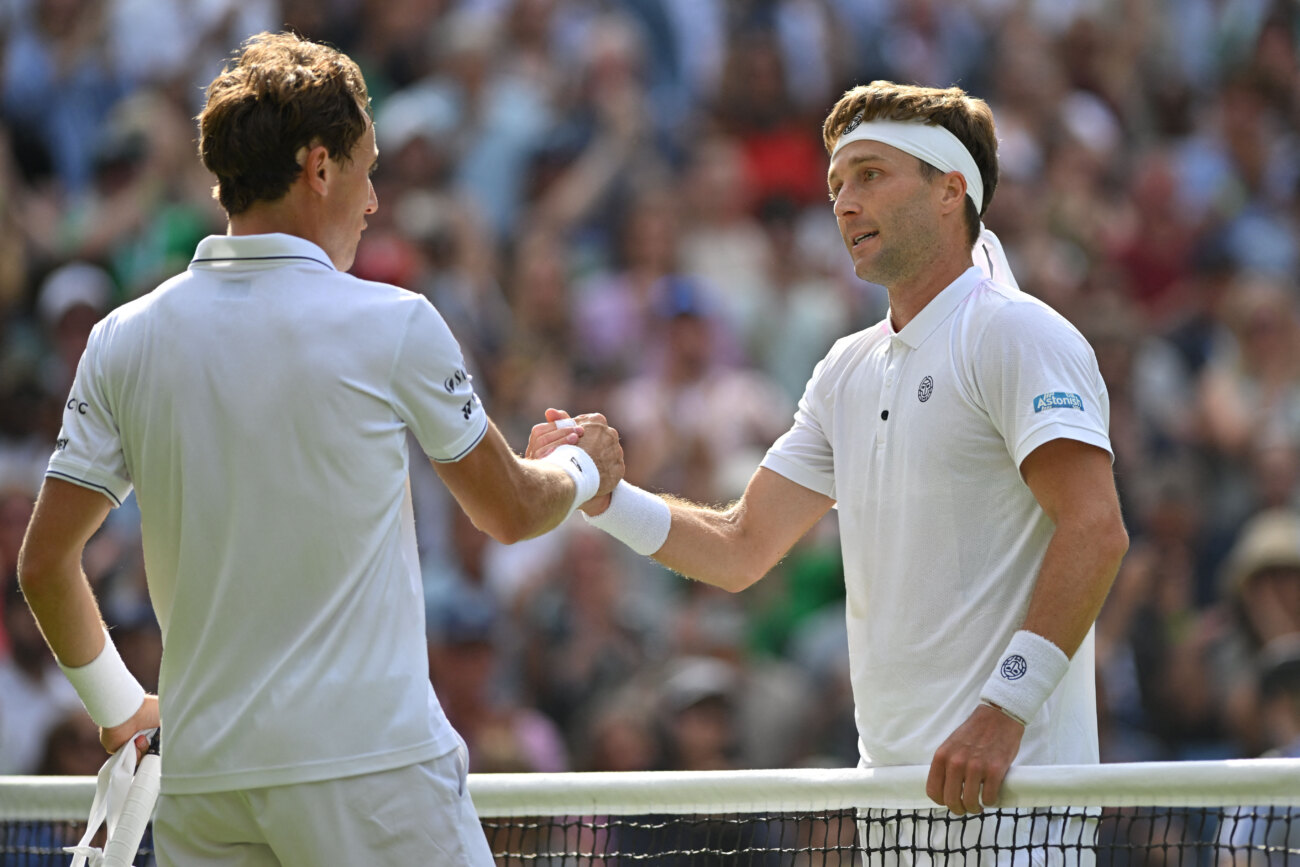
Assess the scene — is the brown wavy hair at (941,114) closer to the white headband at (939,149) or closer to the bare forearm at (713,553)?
the white headband at (939,149)

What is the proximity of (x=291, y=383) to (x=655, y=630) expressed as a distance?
5289mm

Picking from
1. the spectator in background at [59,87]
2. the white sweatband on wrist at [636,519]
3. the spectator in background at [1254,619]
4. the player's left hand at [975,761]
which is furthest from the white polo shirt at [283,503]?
the spectator in background at [59,87]

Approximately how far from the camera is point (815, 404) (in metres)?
4.25

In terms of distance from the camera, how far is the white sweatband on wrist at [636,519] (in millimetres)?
4324

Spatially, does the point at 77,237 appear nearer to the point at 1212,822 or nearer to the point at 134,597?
the point at 134,597

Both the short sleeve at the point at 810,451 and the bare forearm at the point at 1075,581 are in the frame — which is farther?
the short sleeve at the point at 810,451

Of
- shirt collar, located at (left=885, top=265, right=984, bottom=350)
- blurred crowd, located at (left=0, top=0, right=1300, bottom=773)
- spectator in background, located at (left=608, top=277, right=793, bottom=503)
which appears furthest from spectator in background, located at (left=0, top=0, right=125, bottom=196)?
shirt collar, located at (left=885, top=265, right=984, bottom=350)

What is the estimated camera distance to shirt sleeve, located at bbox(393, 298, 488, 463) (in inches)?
115

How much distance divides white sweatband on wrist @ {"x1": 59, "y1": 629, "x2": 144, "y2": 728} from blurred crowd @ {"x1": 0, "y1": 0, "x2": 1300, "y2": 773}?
377cm

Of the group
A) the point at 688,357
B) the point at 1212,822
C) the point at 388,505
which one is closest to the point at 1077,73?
the point at 688,357

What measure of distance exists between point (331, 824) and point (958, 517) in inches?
62.4

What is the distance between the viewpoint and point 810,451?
4.29 meters

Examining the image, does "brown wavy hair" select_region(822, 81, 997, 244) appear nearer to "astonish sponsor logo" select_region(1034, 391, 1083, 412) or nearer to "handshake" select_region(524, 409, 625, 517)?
"astonish sponsor logo" select_region(1034, 391, 1083, 412)

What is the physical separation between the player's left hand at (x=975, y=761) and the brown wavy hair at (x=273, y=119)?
168cm
